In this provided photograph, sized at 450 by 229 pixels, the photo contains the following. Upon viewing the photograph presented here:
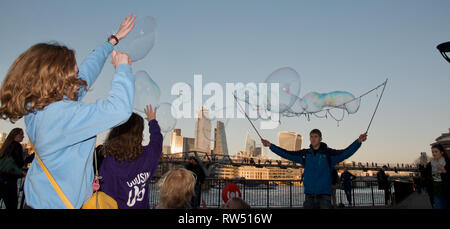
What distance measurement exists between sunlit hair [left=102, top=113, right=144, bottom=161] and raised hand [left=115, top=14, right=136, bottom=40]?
1.21m

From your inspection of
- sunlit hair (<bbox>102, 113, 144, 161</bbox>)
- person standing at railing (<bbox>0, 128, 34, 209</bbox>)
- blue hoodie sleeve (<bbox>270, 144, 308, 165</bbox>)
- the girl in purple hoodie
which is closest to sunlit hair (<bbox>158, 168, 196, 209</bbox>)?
the girl in purple hoodie

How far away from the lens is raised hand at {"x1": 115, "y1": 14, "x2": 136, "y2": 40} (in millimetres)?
2724

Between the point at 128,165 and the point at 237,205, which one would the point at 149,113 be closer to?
the point at 128,165

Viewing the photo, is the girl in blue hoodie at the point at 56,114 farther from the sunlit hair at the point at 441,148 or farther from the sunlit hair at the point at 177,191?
the sunlit hair at the point at 441,148

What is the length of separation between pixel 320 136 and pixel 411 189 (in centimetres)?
933

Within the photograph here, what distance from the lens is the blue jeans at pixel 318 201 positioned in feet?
19.2

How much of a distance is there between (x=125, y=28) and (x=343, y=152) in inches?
196

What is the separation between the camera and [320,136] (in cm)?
646

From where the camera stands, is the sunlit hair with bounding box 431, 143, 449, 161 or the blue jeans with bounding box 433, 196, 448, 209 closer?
the blue jeans with bounding box 433, 196, 448, 209

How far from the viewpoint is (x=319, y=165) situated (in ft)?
20.0

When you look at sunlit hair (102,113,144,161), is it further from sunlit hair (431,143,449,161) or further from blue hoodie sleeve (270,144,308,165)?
sunlit hair (431,143,449,161)

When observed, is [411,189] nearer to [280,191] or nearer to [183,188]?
[280,191]
